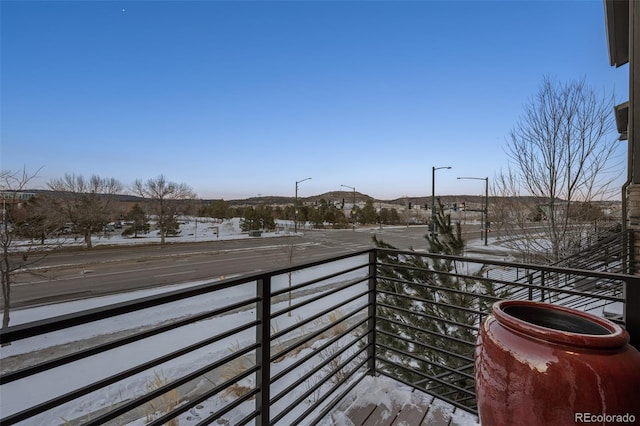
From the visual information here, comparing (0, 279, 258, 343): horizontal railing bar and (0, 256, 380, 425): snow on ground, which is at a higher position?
(0, 279, 258, 343): horizontal railing bar

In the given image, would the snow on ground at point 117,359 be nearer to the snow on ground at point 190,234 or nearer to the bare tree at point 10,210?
the bare tree at point 10,210

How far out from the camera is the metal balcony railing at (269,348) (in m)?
1.04

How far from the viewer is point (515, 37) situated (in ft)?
21.9

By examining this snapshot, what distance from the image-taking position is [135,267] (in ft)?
43.9

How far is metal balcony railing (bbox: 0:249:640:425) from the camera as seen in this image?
104cm

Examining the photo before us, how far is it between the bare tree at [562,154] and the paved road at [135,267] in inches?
165

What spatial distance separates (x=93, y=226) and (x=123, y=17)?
16005 millimetres

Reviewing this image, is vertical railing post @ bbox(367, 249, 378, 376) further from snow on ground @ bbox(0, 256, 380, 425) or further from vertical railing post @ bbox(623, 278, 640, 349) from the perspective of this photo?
vertical railing post @ bbox(623, 278, 640, 349)

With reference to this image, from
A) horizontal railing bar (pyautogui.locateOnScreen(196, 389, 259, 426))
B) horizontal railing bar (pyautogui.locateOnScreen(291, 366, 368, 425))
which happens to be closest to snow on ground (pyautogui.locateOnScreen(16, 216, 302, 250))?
horizontal railing bar (pyautogui.locateOnScreen(291, 366, 368, 425))

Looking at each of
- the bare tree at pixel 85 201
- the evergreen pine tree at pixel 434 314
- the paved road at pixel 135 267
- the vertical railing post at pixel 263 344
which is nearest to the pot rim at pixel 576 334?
the vertical railing post at pixel 263 344

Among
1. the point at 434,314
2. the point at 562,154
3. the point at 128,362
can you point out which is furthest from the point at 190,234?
the point at 434,314

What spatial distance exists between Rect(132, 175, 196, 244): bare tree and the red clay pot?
22171 mm

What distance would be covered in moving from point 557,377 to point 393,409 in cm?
124

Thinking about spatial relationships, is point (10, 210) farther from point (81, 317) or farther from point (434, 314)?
point (434, 314)
